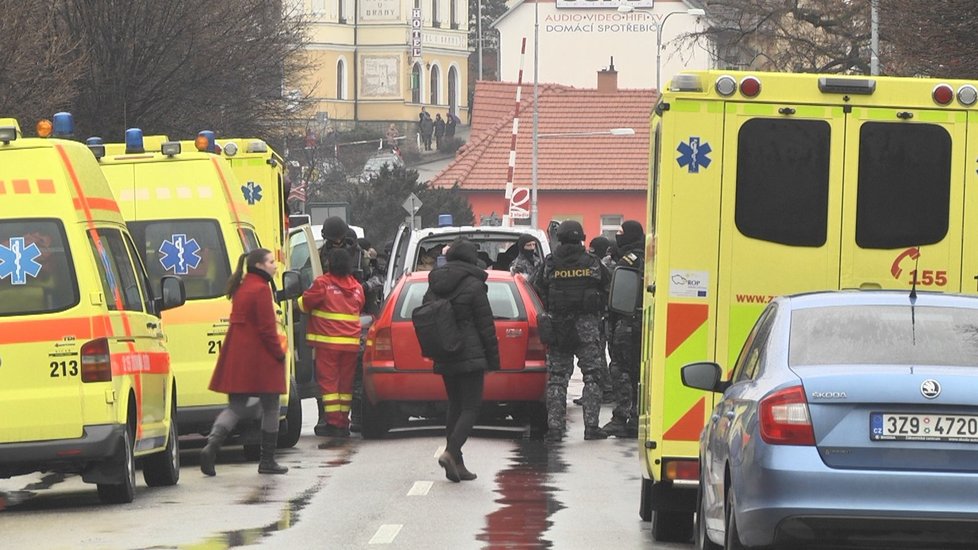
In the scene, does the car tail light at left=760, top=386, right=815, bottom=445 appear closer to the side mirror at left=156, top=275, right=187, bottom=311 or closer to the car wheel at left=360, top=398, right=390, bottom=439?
the side mirror at left=156, top=275, right=187, bottom=311

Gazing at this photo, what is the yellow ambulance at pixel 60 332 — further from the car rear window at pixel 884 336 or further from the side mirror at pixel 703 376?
the car rear window at pixel 884 336

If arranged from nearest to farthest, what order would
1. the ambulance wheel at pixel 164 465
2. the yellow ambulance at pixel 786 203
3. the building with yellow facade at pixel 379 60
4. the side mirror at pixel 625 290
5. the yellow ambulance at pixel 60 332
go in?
1. the yellow ambulance at pixel 786 203
2. the side mirror at pixel 625 290
3. the yellow ambulance at pixel 60 332
4. the ambulance wheel at pixel 164 465
5. the building with yellow facade at pixel 379 60

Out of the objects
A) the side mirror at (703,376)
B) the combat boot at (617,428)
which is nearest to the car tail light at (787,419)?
the side mirror at (703,376)

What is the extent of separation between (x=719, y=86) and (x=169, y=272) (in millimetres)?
6854

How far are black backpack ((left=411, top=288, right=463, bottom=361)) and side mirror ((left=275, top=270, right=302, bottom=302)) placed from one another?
2.07 metres

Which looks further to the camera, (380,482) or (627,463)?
(627,463)

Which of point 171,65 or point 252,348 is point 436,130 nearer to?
point 171,65

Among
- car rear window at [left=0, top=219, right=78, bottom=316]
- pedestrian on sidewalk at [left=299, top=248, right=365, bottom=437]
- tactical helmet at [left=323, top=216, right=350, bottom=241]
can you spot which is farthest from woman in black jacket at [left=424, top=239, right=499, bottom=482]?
tactical helmet at [left=323, top=216, right=350, bottom=241]

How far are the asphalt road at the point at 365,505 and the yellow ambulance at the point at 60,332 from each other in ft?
1.35

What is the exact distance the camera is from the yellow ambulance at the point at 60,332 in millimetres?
13781

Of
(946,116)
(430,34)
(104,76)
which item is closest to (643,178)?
(104,76)

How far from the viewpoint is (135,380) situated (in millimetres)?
14703

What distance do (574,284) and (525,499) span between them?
4951mm

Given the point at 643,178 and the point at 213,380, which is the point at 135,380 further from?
the point at 643,178
